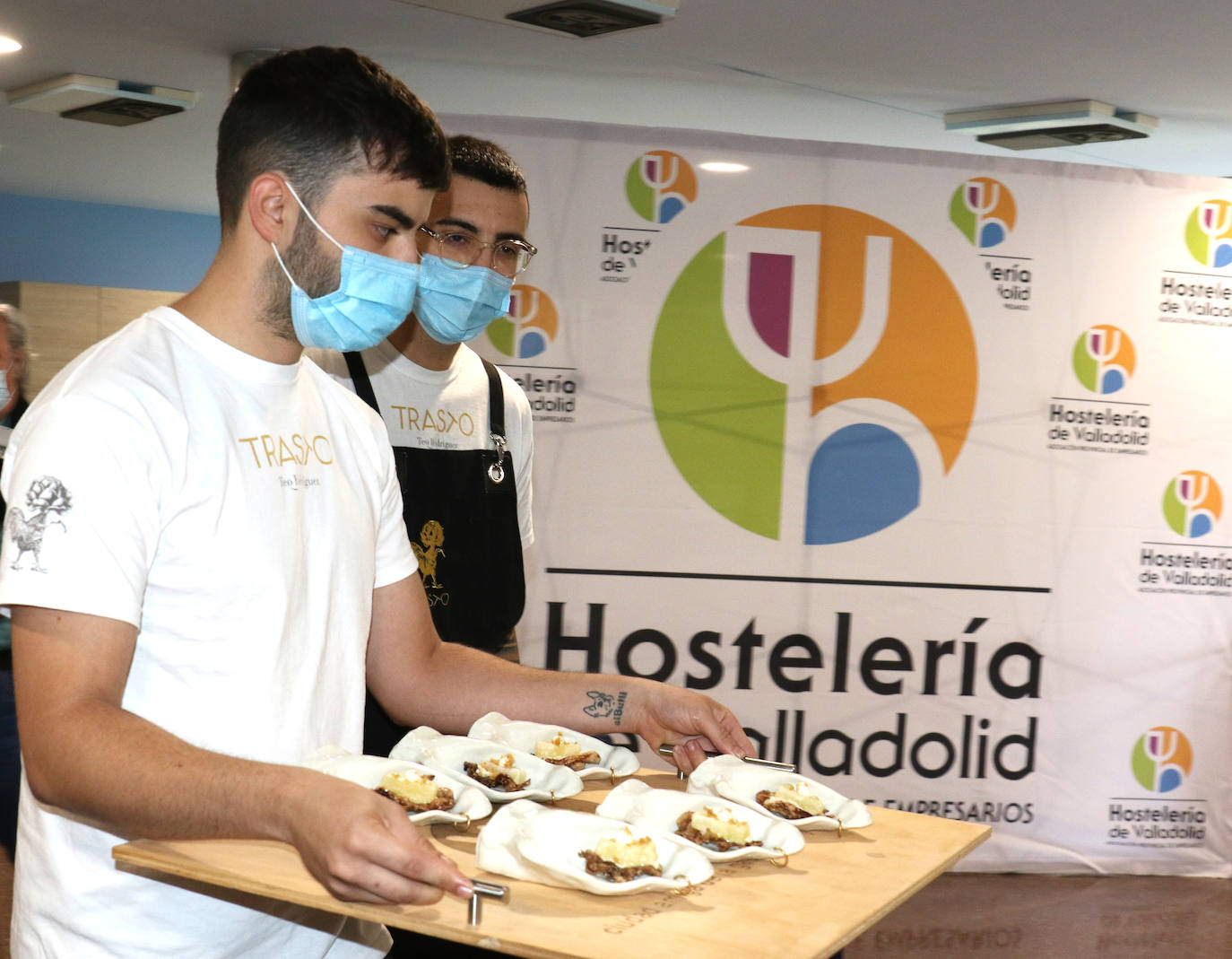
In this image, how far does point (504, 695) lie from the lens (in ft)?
5.15

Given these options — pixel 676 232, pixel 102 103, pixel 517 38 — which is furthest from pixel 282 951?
pixel 102 103

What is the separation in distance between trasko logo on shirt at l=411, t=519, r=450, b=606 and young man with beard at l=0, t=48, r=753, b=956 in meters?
0.57

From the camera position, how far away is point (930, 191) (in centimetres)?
399

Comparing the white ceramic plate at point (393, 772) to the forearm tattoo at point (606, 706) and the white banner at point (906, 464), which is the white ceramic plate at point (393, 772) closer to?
the forearm tattoo at point (606, 706)

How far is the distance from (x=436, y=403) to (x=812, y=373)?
6.69ft

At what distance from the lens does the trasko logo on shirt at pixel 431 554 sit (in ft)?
6.72

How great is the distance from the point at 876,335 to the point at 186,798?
3248mm

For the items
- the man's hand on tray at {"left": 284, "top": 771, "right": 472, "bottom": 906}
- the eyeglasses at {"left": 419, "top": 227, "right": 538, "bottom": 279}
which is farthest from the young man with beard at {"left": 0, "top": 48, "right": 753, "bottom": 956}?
the eyeglasses at {"left": 419, "top": 227, "right": 538, "bottom": 279}

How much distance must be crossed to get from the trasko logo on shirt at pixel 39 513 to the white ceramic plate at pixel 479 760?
46cm

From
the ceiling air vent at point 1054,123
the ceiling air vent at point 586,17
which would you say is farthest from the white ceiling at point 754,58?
the ceiling air vent at point 586,17

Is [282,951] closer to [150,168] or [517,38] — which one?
[517,38]

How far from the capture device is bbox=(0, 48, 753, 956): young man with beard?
1021mm

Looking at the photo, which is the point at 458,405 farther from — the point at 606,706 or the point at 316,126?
the point at 316,126

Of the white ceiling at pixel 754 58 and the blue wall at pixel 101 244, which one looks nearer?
the white ceiling at pixel 754 58
